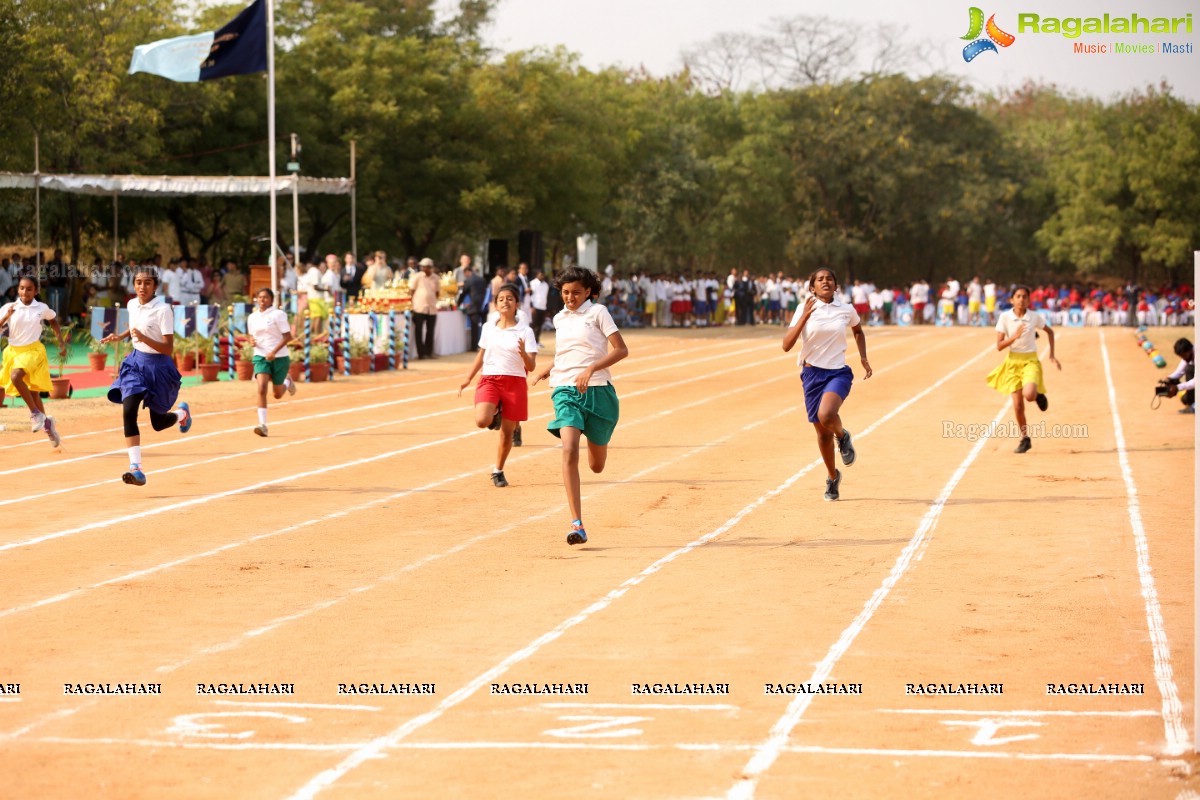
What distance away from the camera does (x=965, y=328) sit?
5712 cm

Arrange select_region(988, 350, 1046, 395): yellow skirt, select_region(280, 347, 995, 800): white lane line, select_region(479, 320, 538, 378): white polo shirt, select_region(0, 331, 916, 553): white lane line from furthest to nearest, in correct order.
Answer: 1. select_region(988, 350, 1046, 395): yellow skirt
2. select_region(479, 320, 538, 378): white polo shirt
3. select_region(0, 331, 916, 553): white lane line
4. select_region(280, 347, 995, 800): white lane line

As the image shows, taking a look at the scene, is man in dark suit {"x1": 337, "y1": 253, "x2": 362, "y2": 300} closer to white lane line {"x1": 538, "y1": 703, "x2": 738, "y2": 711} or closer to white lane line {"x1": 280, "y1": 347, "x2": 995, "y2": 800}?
white lane line {"x1": 280, "y1": 347, "x2": 995, "y2": 800}

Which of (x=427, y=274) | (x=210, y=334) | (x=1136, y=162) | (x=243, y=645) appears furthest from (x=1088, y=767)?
(x=1136, y=162)

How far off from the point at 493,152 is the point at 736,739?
42.2m

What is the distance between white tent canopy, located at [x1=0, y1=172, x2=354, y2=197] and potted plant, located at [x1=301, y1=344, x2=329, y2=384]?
212 inches

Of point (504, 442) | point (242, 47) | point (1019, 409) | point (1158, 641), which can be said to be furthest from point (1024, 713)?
point (242, 47)

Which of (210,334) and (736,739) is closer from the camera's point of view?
(736,739)

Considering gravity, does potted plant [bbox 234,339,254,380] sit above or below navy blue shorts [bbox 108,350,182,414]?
below

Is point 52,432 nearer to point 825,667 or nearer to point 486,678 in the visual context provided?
point 486,678

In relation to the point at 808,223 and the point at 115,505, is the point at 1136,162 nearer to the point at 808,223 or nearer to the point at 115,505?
the point at 808,223

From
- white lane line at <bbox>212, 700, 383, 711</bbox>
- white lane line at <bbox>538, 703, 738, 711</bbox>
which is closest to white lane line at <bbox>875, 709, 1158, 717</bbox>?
white lane line at <bbox>538, 703, 738, 711</bbox>

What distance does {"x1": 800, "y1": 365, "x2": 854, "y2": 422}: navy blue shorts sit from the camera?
43.4ft

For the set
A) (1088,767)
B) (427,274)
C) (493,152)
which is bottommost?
(1088,767)

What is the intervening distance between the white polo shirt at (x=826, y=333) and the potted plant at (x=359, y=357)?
663 inches
